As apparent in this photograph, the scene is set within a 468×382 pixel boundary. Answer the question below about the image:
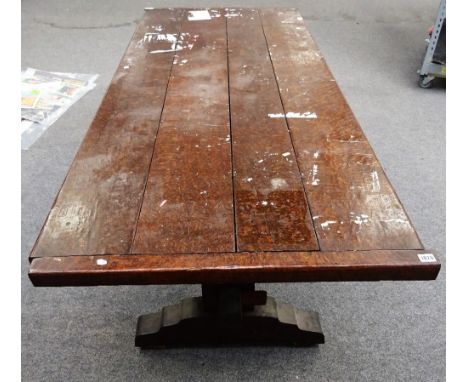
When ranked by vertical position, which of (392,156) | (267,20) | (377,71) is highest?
(267,20)

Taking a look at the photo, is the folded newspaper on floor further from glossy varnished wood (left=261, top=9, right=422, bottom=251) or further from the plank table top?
glossy varnished wood (left=261, top=9, right=422, bottom=251)

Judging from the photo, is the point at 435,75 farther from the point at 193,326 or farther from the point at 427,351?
the point at 193,326

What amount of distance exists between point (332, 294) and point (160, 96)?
29.6 inches

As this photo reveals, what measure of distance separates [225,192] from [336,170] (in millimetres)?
229

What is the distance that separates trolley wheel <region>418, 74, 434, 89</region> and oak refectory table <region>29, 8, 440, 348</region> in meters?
1.30

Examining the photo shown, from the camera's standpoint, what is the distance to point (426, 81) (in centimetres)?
237

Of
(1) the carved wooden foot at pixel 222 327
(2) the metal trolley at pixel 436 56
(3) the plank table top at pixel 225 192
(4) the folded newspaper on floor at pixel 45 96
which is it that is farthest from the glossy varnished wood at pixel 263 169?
(2) the metal trolley at pixel 436 56

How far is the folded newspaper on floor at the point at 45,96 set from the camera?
1.98 m

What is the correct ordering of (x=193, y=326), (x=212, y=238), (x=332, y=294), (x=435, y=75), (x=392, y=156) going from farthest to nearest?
(x=435, y=75)
(x=392, y=156)
(x=332, y=294)
(x=193, y=326)
(x=212, y=238)

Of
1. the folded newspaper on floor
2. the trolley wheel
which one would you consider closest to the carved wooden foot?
the folded newspaper on floor

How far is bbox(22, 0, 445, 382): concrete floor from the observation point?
3.54 ft

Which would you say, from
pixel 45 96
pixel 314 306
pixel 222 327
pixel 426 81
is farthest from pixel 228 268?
pixel 426 81

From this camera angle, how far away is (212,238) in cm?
69

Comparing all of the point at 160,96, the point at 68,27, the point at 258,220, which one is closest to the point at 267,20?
the point at 160,96
